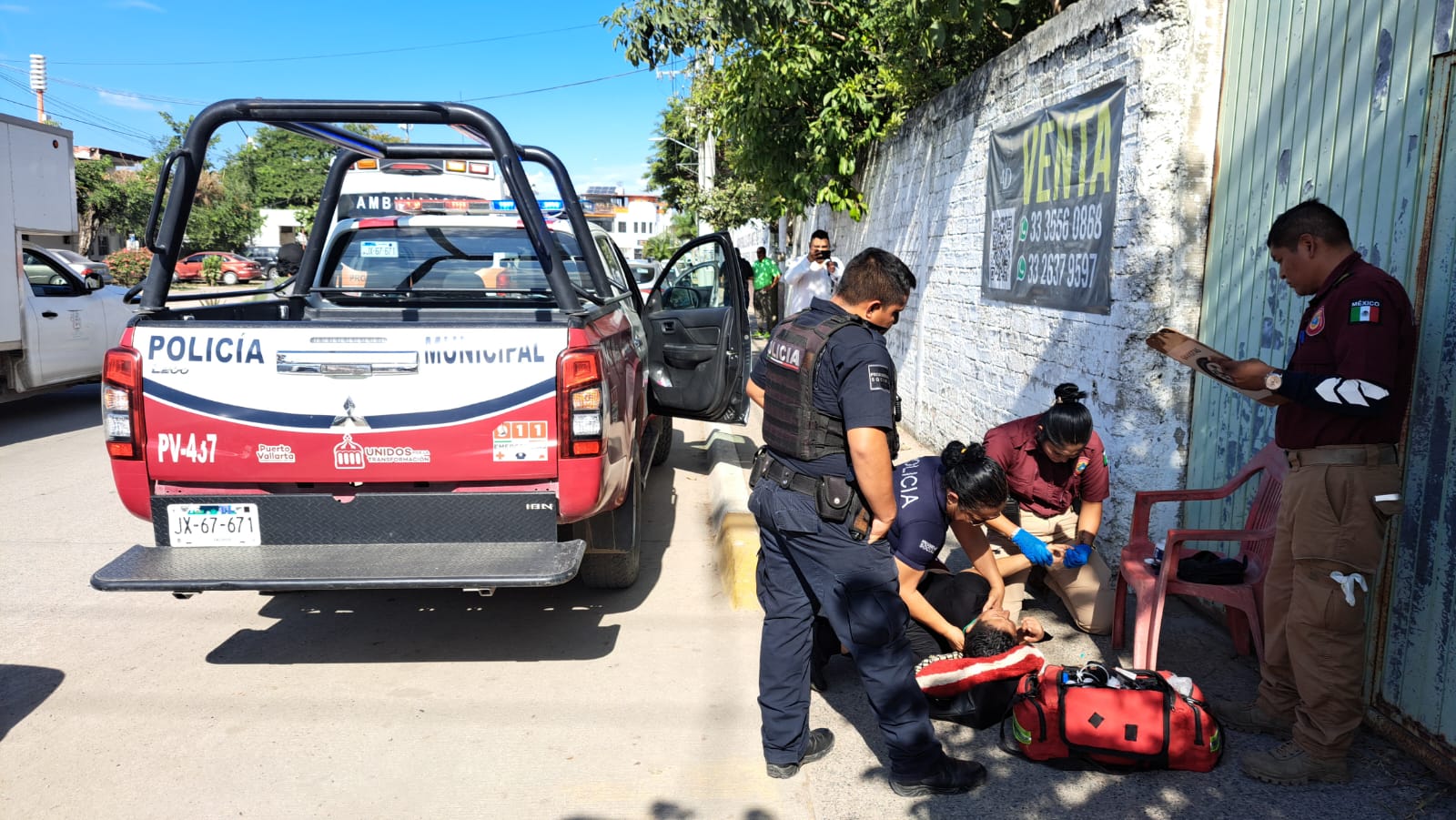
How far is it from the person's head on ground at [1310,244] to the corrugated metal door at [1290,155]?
1.28 feet

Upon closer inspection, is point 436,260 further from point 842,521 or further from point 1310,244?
point 1310,244

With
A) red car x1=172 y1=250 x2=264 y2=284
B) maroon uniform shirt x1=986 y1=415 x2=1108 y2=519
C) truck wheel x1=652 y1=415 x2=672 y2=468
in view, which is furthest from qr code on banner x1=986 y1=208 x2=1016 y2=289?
red car x1=172 y1=250 x2=264 y2=284

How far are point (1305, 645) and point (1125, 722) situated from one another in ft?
1.92

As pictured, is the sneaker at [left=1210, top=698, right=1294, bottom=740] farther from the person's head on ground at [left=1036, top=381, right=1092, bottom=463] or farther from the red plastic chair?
the person's head on ground at [left=1036, top=381, right=1092, bottom=463]

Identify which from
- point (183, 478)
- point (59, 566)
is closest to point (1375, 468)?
point (183, 478)

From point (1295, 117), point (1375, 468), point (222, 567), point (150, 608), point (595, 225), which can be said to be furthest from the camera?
point (595, 225)

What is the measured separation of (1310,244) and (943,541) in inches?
59.7

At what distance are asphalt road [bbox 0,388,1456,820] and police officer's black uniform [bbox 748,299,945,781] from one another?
0.28m

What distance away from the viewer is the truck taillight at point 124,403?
3.74 m

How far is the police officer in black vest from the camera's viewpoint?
119 inches

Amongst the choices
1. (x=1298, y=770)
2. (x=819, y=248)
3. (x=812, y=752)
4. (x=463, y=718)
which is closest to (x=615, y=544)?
(x=463, y=718)

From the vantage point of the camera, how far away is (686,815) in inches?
120

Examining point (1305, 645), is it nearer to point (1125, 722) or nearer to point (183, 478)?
A: point (1125, 722)

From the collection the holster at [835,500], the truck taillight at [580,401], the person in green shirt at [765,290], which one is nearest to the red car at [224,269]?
the person in green shirt at [765,290]
